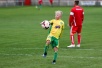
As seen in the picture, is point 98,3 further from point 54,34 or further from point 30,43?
point 54,34

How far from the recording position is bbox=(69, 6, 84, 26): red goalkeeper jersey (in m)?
17.8

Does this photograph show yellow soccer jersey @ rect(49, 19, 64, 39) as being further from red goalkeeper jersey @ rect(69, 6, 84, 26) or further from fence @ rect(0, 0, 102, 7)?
fence @ rect(0, 0, 102, 7)

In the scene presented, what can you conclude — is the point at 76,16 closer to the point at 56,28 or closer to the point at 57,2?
the point at 56,28

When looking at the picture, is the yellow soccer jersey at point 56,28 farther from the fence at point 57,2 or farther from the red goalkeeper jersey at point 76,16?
the fence at point 57,2

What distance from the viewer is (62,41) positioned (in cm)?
2025

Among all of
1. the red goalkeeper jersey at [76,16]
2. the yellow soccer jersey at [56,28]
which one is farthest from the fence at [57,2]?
the yellow soccer jersey at [56,28]

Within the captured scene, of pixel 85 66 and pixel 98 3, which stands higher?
pixel 85 66

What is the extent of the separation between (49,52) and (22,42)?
159 inches

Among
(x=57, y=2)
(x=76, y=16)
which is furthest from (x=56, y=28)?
(x=57, y=2)

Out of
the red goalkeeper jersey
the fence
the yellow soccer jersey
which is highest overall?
the yellow soccer jersey

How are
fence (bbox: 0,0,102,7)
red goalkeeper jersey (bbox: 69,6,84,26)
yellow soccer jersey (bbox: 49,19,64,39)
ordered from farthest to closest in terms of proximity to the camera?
fence (bbox: 0,0,102,7) < red goalkeeper jersey (bbox: 69,6,84,26) < yellow soccer jersey (bbox: 49,19,64,39)

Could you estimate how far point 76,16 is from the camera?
58.5 feet

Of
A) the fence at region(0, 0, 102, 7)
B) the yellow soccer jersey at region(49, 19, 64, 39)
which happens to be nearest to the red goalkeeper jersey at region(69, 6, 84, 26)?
the yellow soccer jersey at region(49, 19, 64, 39)

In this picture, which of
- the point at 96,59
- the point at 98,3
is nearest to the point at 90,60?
the point at 96,59
